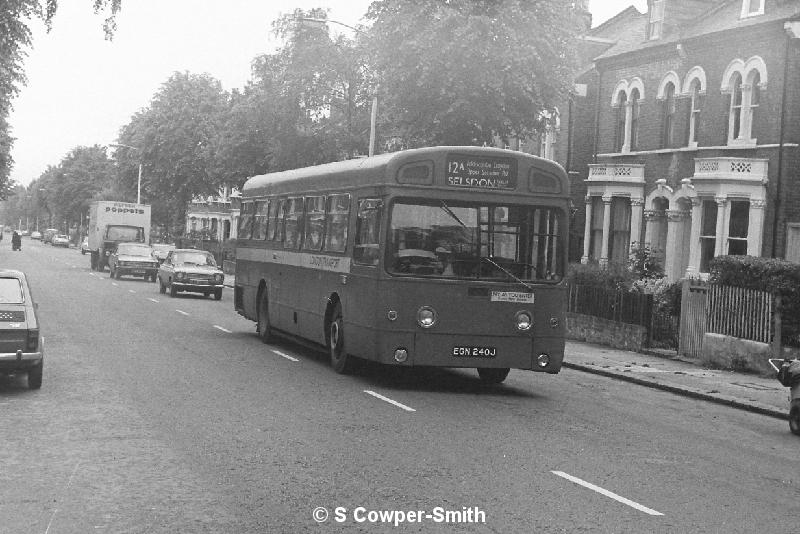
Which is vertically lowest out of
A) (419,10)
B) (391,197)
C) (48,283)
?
(48,283)

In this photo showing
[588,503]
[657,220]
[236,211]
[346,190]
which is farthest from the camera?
[236,211]

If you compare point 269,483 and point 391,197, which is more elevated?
point 391,197

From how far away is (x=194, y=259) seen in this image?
3988 centimetres

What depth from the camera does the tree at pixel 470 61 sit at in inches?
1206

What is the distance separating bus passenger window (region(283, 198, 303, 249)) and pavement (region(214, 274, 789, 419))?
562 centimetres

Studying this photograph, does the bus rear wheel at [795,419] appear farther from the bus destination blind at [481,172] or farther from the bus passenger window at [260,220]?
the bus passenger window at [260,220]

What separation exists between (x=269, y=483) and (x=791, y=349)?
13.6 meters

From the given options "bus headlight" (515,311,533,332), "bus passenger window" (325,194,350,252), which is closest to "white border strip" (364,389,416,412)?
"bus headlight" (515,311,533,332)

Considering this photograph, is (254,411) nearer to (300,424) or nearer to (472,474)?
(300,424)

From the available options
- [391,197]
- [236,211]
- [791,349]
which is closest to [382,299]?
[391,197]

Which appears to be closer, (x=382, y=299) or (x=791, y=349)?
(x=382, y=299)

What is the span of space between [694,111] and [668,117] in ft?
5.14

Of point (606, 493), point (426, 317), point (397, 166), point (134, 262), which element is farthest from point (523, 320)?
point (134, 262)

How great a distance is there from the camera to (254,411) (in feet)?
42.4
